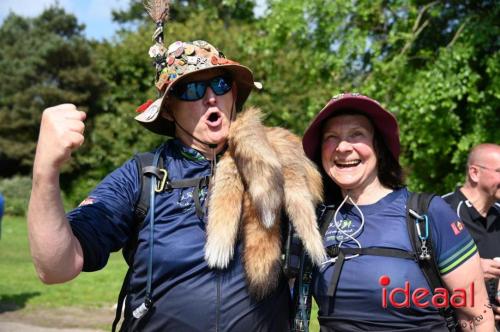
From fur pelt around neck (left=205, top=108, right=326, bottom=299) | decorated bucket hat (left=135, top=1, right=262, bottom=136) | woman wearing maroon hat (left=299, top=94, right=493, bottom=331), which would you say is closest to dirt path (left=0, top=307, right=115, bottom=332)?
decorated bucket hat (left=135, top=1, right=262, bottom=136)

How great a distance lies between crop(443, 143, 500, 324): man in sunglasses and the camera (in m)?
4.41

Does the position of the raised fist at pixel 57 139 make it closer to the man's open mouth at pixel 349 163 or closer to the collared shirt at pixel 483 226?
the man's open mouth at pixel 349 163

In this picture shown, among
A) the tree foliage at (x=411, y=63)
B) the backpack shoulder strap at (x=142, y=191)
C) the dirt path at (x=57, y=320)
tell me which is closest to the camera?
the backpack shoulder strap at (x=142, y=191)

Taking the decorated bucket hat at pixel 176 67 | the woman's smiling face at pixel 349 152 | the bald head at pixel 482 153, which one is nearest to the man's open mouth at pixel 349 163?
the woman's smiling face at pixel 349 152

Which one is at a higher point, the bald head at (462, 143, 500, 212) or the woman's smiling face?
the woman's smiling face

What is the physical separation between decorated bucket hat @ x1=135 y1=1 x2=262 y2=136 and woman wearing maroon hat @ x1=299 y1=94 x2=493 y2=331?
1.55ft

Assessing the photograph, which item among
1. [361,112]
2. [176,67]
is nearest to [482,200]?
[361,112]

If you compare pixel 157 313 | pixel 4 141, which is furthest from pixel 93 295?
pixel 4 141

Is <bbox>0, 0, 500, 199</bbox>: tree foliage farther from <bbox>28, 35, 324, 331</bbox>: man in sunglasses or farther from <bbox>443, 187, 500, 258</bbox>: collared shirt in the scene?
<bbox>28, 35, 324, 331</bbox>: man in sunglasses

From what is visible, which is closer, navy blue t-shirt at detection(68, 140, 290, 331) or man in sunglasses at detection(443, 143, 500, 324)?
navy blue t-shirt at detection(68, 140, 290, 331)

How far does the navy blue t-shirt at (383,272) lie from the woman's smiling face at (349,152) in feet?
0.64

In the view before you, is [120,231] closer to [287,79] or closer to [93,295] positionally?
[93,295]

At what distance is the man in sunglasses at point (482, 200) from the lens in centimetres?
441

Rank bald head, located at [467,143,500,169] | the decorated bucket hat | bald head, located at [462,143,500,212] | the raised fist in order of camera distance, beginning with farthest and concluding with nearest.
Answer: bald head, located at [467,143,500,169]
bald head, located at [462,143,500,212]
the decorated bucket hat
the raised fist
